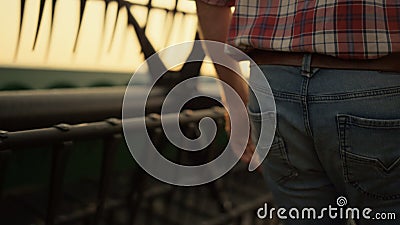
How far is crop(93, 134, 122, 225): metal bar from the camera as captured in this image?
4.02ft

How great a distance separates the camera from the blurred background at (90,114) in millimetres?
1185

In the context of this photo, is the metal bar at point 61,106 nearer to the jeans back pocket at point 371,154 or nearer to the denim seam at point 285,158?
the denim seam at point 285,158

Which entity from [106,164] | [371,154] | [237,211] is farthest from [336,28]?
[237,211]

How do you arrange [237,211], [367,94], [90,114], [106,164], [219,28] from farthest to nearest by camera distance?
[237,211]
[90,114]
[106,164]
[219,28]
[367,94]

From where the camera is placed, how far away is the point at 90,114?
1.47 meters

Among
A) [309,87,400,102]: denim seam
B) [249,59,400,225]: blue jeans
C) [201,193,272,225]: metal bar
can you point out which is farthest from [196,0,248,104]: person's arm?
[201,193,272,225]: metal bar

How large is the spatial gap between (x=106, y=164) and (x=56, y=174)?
0.53 ft

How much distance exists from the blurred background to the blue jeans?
396 mm

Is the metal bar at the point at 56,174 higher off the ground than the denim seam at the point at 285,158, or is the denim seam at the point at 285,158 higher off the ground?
the denim seam at the point at 285,158

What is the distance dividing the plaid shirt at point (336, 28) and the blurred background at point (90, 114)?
1.24 feet

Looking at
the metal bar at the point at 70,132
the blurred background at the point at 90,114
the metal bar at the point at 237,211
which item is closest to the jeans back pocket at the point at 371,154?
the blurred background at the point at 90,114

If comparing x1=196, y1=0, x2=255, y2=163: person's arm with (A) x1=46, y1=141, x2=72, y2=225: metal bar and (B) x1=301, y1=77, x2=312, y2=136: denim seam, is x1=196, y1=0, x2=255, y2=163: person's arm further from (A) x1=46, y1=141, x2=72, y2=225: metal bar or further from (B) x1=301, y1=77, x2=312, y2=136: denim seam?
(A) x1=46, y1=141, x2=72, y2=225: metal bar
